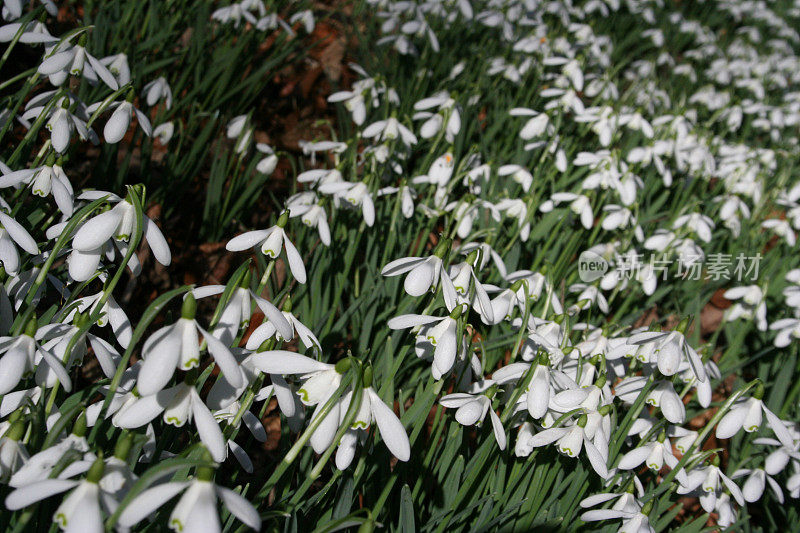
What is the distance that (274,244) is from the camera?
48.5 inches

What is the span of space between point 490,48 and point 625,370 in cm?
242

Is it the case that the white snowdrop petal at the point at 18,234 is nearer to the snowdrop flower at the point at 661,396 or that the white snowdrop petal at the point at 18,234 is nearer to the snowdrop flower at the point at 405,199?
the snowdrop flower at the point at 405,199

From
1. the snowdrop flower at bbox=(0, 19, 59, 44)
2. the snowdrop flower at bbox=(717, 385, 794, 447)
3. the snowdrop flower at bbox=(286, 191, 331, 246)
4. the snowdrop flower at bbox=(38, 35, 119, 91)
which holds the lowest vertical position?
the snowdrop flower at bbox=(717, 385, 794, 447)

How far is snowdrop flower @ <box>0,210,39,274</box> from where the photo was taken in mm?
1048

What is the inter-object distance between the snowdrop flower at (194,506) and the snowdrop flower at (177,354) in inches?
4.9

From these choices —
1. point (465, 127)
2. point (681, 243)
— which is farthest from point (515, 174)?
point (681, 243)

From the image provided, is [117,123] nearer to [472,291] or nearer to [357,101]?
[472,291]

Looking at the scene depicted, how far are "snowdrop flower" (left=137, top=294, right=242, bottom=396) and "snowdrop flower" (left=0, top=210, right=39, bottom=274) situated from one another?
42 cm

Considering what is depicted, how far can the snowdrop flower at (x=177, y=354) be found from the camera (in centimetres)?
77

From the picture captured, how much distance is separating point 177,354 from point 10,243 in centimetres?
53

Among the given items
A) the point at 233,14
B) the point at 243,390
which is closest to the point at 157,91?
the point at 233,14

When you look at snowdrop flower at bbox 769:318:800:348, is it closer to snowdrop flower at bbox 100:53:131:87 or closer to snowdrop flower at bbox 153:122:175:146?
snowdrop flower at bbox 153:122:175:146

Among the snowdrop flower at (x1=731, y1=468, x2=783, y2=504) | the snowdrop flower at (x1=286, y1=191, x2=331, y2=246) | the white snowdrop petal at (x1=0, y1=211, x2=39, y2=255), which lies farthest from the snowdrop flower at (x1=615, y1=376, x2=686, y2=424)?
the white snowdrop petal at (x1=0, y1=211, x2=39, y2=255)

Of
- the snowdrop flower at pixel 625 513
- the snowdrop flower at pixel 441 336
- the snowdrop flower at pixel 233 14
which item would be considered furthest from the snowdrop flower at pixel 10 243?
the snowdrop flower at pixel 233 14
